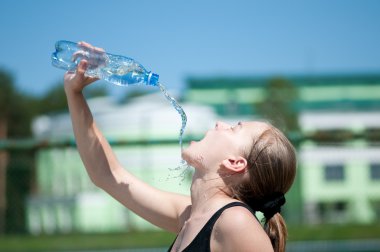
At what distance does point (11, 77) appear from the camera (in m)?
32.1

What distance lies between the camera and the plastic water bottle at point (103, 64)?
239 cm

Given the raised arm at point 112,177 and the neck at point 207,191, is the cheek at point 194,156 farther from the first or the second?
the raised arm at point 112,177

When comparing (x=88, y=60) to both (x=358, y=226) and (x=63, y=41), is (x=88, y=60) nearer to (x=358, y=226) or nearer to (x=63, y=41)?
(x=63, y=41)

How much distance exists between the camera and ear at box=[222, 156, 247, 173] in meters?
2.07

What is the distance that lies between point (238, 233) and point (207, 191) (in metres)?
0.25

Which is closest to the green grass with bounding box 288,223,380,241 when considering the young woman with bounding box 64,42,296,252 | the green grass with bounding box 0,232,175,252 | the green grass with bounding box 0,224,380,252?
the green grass with bounding box 0,224,380,252

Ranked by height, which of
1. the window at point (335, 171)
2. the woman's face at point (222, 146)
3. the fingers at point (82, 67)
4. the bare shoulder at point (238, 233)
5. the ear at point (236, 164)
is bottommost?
the window at point (335, 171)

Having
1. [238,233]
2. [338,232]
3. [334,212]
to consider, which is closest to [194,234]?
[238,233]

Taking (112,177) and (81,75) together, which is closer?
(81,75)

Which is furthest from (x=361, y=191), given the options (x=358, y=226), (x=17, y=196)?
(x=17, y=196)

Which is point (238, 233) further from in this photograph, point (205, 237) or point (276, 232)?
point (276, 232)

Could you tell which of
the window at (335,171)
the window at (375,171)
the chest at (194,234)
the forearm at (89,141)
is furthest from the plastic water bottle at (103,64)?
the window at (335,171)

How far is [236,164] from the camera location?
207cm

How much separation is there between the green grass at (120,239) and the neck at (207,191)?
440 cm
